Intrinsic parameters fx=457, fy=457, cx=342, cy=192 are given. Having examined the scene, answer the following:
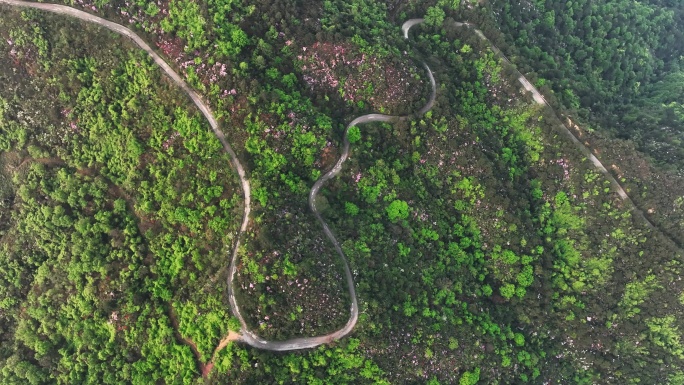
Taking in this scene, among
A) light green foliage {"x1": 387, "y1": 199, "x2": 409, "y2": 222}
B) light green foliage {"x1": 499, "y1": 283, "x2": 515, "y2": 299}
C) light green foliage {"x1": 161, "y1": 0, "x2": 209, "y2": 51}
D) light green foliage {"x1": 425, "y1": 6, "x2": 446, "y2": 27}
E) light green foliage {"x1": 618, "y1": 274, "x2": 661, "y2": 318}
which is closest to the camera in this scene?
light green foliage {"x1": 161, "y1": 0, "x2": 209, "y2": 51}

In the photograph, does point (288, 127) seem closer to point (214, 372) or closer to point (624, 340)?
point (214, 372)

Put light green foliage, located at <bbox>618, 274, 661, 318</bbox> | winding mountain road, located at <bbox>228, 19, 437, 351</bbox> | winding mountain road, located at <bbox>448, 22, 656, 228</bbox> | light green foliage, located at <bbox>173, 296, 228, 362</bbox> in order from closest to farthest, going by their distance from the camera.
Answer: light green foliage, located at <bbox>173, 296, 228, 362</bbox>, winding mountain road, located at <bbox>228, 19, 437, 351</bbox>, light green foliage, located at <bbox>618, 274, 661, 318</bbox>, winding mountain road, located at <bbox>448, 22, 656, 228</bbox>

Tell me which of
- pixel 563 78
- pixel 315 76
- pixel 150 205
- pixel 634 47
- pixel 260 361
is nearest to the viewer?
pixel 260 361

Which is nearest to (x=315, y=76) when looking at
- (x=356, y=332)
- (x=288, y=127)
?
(x=288, y=127)

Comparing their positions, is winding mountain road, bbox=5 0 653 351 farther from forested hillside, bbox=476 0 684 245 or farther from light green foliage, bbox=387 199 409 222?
light green foliage, bbox=387 199 409 222

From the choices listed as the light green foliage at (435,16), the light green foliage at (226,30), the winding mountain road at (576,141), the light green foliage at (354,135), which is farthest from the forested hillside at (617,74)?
the light green foliage at (226,30)

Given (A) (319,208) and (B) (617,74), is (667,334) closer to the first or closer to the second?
(B) (617,74)

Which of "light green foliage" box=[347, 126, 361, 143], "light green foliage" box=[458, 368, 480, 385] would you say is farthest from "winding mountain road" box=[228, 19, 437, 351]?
"light green foliage" box=[458, 368, 480, 385]

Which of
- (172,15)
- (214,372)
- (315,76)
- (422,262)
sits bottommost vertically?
(214,372)

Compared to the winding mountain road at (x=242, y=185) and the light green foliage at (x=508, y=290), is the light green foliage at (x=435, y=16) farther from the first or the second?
the light green foliage at (x=508, y=290)

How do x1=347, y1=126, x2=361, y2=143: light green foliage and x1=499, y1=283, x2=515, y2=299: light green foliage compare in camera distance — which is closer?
x1=347, y1=126, x2=361, y2=143: light green foliage
